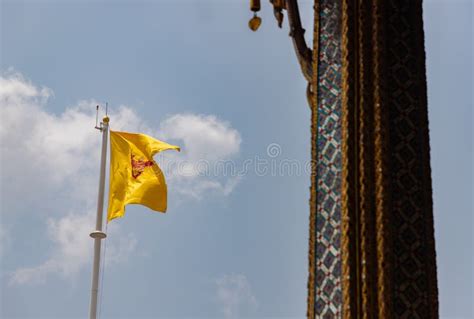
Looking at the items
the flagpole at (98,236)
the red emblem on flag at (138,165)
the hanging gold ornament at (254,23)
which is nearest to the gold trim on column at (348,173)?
the hanging gold ornament at (254,23)

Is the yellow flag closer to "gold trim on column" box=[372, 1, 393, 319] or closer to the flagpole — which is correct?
the flagpole

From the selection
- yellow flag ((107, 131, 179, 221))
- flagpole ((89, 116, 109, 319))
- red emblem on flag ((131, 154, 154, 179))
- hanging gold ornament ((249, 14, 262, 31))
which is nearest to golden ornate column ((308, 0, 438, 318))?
hanging gold ornament ((249, 14, 262, 31))

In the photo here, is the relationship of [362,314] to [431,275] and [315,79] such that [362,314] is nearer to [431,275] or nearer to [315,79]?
[431,275]

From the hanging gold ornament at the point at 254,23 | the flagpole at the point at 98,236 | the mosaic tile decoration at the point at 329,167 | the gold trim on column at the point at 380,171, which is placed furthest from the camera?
the flagpole at the point at 98,236

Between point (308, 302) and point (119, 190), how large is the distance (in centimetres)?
1214

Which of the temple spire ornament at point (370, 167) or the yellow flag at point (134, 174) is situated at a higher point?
the yellow flag at point (134, 174)

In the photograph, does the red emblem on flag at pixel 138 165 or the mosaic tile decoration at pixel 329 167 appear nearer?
the mosaic tile decoration at pixel 329 167

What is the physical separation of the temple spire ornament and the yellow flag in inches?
444

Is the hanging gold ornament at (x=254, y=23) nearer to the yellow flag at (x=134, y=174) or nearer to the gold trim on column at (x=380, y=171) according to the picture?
the gold trim on column at (x=380, y=171)

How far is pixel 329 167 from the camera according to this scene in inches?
191

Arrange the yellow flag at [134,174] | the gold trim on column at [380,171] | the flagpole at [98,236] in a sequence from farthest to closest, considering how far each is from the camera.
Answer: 1. the yellow flag at [134,174]
2. the flagpole at [98,236]
3. the gold trim on column at [380,171]

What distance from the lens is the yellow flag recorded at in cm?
1634

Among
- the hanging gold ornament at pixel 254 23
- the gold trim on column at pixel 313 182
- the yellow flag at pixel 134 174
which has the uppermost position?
the yellow flag at pixel 134 174

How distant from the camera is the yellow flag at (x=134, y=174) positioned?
16344mm
